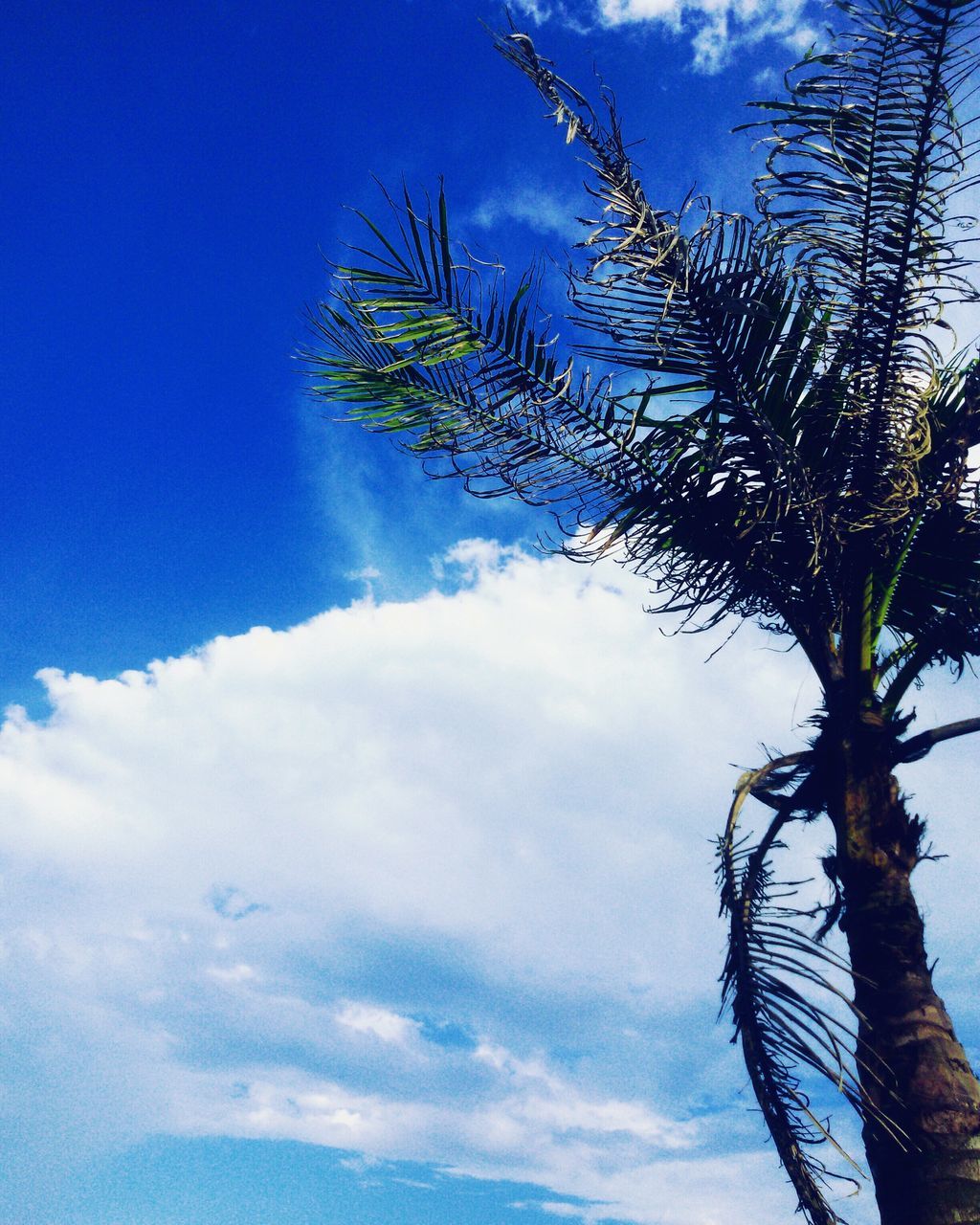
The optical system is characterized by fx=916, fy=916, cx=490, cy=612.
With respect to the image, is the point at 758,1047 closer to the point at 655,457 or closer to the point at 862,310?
the point at 655,457

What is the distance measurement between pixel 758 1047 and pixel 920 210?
3863 millimetres

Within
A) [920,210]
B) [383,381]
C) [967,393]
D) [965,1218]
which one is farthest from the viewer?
[383,381]

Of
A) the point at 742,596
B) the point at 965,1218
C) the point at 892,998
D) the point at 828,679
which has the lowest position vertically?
the point at 965,1218

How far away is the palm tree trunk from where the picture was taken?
3.50 metres

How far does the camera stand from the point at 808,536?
15.6 feet

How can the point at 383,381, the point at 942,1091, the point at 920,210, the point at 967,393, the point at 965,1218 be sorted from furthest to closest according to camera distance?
the point at 383,381 → the point at 967,393 → the point at 920,210 → the point at 942,1091 → the point at 965,1218

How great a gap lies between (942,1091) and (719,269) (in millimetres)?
3673

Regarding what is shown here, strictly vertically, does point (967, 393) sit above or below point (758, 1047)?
above

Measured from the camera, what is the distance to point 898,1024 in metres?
3.80

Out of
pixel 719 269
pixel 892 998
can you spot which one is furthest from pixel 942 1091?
pixel 719 269

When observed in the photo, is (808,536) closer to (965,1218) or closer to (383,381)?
(383,381)

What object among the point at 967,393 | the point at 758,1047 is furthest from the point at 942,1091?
the point at 967,393

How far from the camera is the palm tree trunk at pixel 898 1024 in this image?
3.50 metres

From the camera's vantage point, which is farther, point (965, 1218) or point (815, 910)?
point (815, 910)
